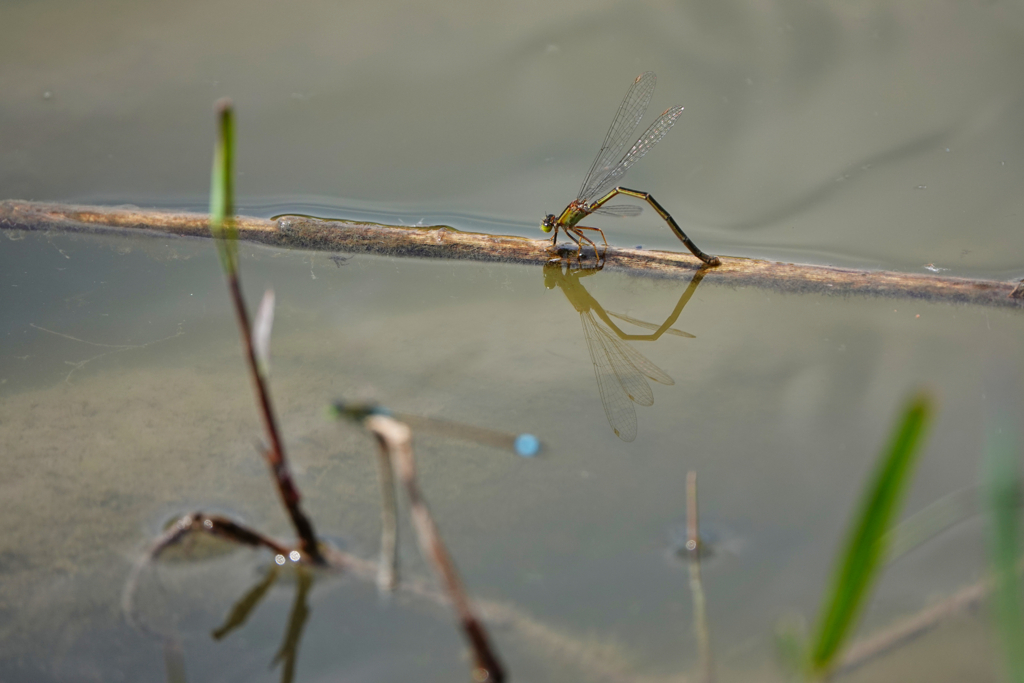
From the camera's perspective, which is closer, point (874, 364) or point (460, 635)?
point (460, 635)

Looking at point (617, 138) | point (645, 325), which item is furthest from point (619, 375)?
point (617, 138)

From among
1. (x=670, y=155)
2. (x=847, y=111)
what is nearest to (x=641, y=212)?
(x=670, y=155)

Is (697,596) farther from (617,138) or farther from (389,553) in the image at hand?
(617,138)

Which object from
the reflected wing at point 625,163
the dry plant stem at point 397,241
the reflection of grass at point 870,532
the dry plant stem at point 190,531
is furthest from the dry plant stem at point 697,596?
the reflected wing at point 625,163

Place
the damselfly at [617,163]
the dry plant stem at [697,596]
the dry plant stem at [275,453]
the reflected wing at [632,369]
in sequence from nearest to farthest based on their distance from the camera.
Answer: the dry plant stem at [275,453] < the dry plant stem at [697,596] < the reflected wing at [632,369] < the damselfly at [617,163]

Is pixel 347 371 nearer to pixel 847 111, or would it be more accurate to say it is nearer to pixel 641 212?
pixel 641 212

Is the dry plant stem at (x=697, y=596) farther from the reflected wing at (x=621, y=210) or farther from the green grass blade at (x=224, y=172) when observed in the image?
the reflected wing at (x=621, y=210)
